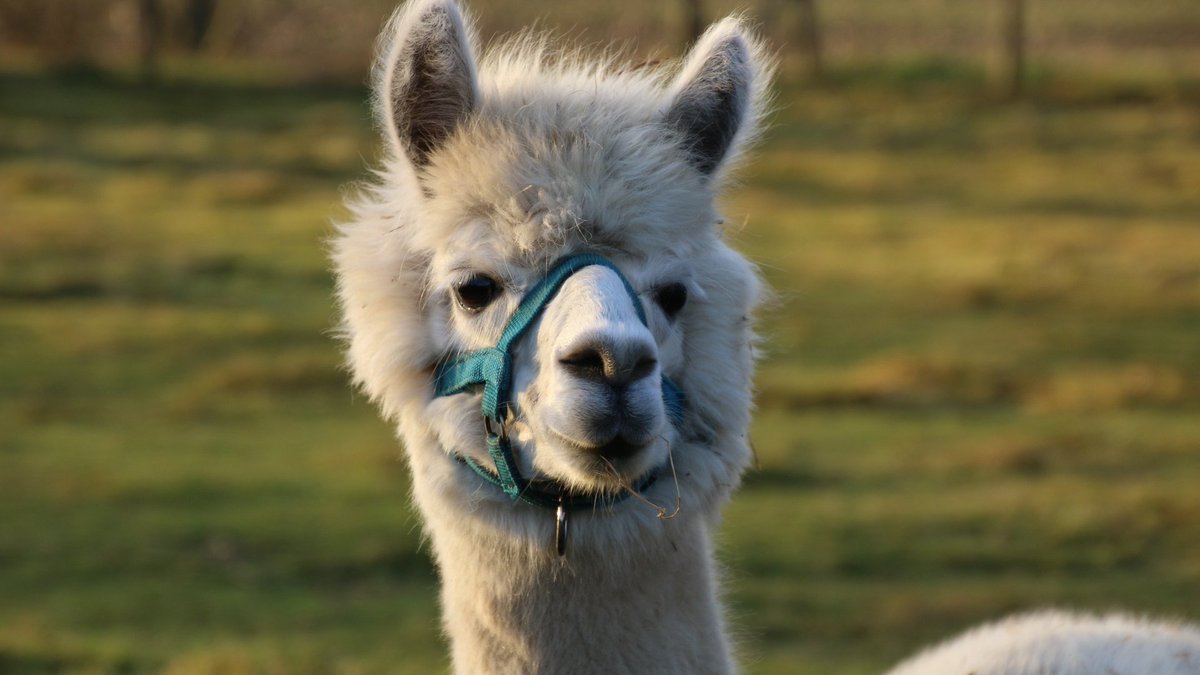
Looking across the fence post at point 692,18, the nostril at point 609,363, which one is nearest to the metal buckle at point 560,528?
the nostril at point 609,363

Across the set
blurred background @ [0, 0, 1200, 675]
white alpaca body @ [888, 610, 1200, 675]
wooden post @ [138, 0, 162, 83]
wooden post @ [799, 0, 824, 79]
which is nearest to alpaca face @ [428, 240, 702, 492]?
blurred background @ [0, 0, 1200, 675]

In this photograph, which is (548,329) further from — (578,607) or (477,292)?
(578,607)

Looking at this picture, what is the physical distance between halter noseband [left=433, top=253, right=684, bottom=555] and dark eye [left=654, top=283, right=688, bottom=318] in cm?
8

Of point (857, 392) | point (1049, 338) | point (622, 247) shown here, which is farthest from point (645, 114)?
→ point (1049, 338)

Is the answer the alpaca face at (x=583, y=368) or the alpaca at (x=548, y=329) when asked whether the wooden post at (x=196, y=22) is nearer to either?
the alpaca at (x=548, y=329)

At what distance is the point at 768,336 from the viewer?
17.5 feet

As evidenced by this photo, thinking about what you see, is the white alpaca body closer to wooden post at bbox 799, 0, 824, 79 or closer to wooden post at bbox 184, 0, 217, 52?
wooden post at bbox 799, 0, 824, 79

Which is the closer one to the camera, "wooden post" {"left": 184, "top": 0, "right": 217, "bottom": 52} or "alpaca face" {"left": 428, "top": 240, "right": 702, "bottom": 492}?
"alpaca face" {"left": 428, "top": 240, "right": 702, "bottom": 492}

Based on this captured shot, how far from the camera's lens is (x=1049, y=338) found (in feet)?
41.6

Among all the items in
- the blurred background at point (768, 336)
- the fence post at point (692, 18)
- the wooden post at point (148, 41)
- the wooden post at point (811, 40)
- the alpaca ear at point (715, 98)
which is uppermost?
the wooden post at point (148, 41)

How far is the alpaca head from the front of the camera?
2.96 meters

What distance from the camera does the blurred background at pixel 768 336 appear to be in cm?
746

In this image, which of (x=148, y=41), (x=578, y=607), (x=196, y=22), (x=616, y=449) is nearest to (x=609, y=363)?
(x=616, y=449)

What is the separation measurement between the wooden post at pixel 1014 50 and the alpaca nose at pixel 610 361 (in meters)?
18.2
